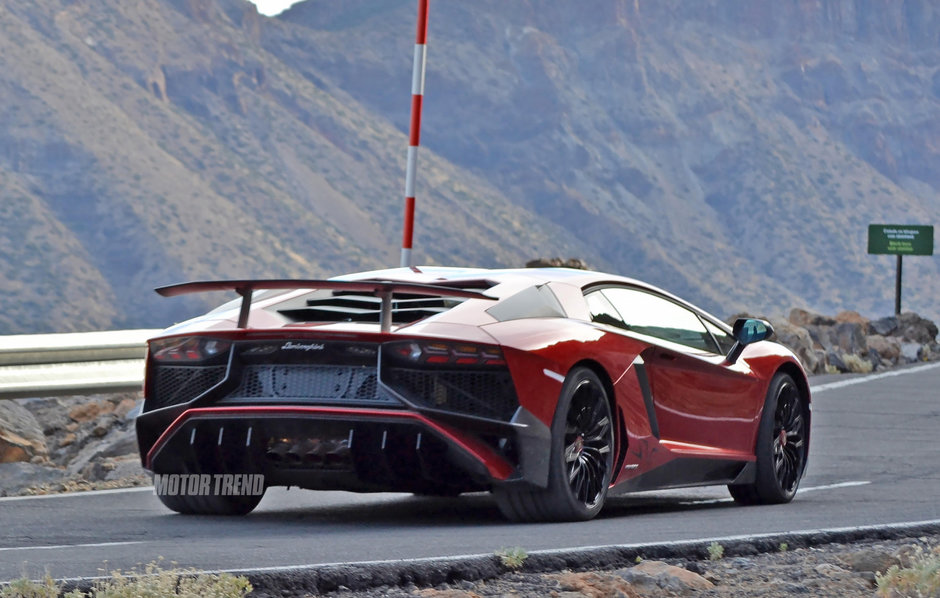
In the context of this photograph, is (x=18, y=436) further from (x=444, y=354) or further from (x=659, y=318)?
(x=444, y=354)

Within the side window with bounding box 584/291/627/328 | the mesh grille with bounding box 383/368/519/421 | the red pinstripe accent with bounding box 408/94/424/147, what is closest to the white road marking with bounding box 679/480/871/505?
the side window with bounding box 584/291/627/328

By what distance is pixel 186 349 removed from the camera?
6.70 meters

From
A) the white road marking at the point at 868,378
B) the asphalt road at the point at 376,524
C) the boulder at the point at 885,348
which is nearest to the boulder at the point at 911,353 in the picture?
the boulder at the point at 885,348

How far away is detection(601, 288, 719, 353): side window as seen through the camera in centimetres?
739

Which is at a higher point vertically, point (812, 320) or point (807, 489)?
point (812, 320)

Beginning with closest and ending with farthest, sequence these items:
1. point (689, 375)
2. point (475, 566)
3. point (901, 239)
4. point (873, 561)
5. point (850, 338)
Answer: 1. point (475, 566)
2. point (873, 561)
3. point (689, 375)
4. point (850, 338)
5. point (901, 239)

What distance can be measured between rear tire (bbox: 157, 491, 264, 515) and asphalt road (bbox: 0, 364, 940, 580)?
55 millimetres

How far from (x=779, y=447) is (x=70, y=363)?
15.8 ft

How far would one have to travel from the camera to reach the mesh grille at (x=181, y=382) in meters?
6.61

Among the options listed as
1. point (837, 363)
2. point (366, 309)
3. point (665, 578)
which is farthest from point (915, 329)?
point (665, 578)

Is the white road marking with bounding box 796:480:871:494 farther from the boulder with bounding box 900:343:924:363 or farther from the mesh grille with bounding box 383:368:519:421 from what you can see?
the boulder with bounding box 900:343:924:363

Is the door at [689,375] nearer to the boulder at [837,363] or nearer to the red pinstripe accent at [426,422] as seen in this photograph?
the red pinstripe accent at [426,422]

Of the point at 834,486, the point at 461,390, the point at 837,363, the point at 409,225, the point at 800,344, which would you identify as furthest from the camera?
the point at 837,363

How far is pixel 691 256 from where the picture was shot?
152 metres
